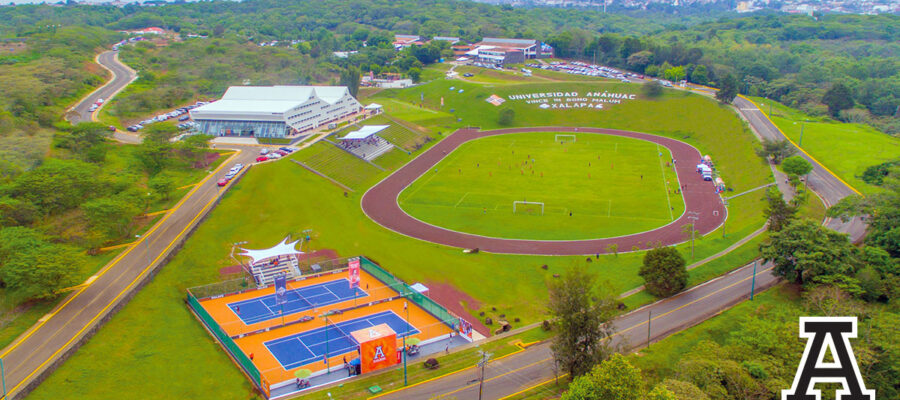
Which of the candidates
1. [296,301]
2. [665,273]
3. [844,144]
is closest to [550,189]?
[665,273]

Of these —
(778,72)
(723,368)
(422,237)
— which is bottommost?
(422,237)

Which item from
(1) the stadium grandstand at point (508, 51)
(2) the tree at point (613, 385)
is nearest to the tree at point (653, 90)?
(1) the stadium grandstand at point (508, 51)

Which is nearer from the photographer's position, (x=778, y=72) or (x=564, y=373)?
(x=564, y=373)

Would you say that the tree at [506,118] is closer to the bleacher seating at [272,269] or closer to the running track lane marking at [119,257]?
the running track lane marking at [119,257]

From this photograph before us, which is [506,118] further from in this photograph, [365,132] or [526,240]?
[526,240]

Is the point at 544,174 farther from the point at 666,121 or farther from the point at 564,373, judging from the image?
the point at 564,373

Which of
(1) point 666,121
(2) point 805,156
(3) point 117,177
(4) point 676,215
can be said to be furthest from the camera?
(1) point 666,121

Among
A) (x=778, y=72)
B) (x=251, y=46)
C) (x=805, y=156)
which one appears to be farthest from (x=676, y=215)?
A: (x=251, y=46)
